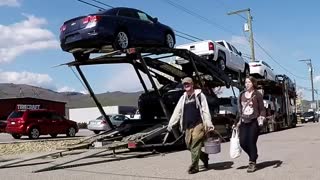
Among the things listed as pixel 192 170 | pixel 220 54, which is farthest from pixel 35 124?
pixel 192 170

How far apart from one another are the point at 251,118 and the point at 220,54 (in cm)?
1181

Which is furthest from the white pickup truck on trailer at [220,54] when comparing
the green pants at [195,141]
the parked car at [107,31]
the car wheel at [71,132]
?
the car wheel at [71,132]

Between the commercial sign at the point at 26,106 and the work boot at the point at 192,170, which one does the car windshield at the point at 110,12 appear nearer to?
the work boot at the point at 192,170

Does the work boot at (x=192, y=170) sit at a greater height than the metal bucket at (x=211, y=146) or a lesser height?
lesser

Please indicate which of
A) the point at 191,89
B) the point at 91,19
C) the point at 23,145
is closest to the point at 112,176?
the point at 191,89

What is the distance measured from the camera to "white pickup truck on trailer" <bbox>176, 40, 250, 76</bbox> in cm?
2041

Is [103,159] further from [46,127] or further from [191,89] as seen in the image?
[46,127]

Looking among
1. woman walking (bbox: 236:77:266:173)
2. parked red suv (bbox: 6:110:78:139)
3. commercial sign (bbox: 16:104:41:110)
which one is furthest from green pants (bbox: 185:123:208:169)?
commercial sign (bbox: 16:104:41:110)

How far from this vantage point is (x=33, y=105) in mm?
57406

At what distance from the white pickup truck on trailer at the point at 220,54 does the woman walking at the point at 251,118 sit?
9.18 meters

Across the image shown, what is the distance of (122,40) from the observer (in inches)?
599

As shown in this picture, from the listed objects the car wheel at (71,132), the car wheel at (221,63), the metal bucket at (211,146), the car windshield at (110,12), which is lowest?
the metal bucket at (211,146)

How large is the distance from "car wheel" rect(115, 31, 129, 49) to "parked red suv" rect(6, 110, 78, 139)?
611 inches

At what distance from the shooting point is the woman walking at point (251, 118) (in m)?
9.82
